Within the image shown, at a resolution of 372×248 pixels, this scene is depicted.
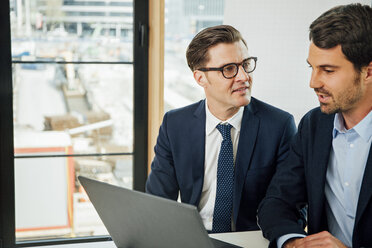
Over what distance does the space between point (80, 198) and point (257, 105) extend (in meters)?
1.69

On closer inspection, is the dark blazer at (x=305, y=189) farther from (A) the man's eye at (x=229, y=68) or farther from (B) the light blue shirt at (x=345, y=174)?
(A) the man's eye at (x=229, y=68)

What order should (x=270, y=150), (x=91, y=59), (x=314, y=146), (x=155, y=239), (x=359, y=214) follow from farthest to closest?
(x=91, y=59) → (x=270, y=150) → (x=314, y=146) → (x=359, y=214) → (x=155, y=239)

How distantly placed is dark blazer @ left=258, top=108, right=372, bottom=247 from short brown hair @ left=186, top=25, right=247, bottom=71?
1.65 feet

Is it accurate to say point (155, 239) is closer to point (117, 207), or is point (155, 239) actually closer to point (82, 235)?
point (117, 207)

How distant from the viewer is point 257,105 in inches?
84.4

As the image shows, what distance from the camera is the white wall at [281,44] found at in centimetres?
264

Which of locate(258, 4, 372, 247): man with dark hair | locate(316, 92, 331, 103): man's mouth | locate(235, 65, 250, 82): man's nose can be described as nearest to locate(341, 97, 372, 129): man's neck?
locate(258, 4, 372, 247): man with dark hair

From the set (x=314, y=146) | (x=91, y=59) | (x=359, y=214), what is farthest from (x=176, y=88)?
(x=359, y=214)

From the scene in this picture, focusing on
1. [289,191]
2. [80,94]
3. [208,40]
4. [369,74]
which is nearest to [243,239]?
[289,191]

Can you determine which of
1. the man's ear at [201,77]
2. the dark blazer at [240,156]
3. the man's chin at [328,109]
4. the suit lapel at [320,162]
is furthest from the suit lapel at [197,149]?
the man's chin at [328,109]

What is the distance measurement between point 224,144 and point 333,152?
479 millimetres

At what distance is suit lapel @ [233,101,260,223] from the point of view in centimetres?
201

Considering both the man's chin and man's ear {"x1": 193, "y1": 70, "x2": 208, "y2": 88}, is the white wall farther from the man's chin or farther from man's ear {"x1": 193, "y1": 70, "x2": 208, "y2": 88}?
the man's chin

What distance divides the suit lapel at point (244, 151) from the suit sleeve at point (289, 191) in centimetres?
14
